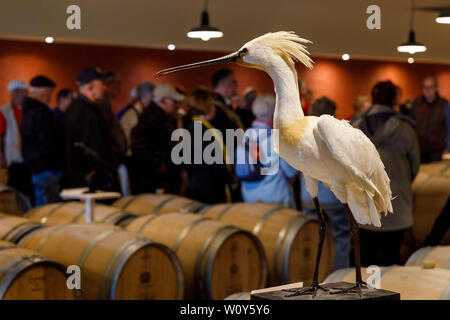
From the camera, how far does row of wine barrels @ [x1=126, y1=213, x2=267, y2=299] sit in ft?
13.1

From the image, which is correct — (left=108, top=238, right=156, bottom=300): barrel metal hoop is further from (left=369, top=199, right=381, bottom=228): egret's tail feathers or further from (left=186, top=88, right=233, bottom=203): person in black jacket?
(left=369, top=199, right=381, bottom=228): egret's tail feathers

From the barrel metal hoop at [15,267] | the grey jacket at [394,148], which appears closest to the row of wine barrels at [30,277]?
the barrel metal hoop at [15,267]

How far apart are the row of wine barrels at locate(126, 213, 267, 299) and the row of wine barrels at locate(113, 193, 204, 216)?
0.90m

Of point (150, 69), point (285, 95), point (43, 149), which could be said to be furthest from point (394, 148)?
point (150, 69)

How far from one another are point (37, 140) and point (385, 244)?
3222mm

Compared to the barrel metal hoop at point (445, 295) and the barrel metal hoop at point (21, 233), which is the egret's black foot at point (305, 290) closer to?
the barrel metal hoop at point (445, 295)

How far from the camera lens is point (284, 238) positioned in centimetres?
445

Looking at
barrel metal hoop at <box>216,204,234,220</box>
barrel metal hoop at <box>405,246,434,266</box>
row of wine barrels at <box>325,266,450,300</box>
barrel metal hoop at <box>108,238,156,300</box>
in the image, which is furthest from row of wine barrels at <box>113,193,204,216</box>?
row of wine barrels at <box>325,266,450,300</box>

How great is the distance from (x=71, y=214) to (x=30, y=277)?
2045mm

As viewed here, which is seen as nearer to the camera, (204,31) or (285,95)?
(285,95)

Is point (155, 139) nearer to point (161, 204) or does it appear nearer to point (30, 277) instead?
point (161, 204)

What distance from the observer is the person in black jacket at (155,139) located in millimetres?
6258

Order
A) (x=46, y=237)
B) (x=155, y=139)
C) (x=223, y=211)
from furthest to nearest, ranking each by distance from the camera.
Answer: (x=155, y=139) < (x=223, y=211) < (x=46, y=237)

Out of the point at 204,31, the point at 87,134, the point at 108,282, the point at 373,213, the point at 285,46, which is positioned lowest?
the point at 108,282
